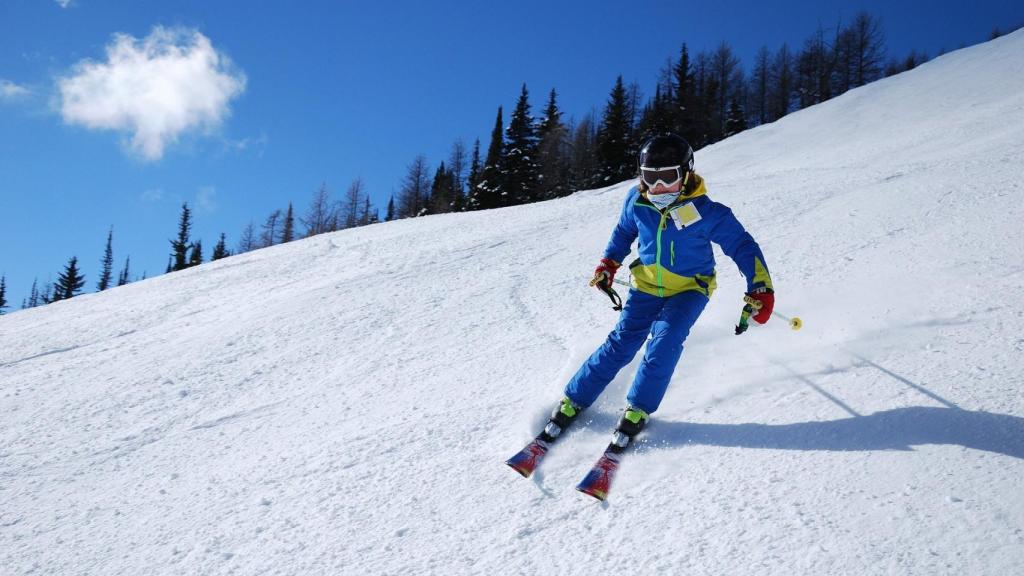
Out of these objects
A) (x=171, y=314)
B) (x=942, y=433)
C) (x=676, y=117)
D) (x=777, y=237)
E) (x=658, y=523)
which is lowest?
(x=658, y=523)

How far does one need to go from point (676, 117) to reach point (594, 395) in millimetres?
44429

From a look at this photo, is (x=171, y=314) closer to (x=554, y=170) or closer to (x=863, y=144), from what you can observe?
(x=863, y=144)

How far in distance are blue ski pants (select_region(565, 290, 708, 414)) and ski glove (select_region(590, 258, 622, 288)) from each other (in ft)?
1.01

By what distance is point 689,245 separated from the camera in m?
3.21

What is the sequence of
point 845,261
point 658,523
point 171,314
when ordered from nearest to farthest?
point 658,523 < point 845,261 < point 171,314

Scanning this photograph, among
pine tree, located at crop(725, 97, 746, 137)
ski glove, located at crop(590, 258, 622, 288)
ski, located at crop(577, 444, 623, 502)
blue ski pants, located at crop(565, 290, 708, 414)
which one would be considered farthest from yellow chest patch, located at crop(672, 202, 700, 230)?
pine tree, located at crop(725, 97, 746, 137)

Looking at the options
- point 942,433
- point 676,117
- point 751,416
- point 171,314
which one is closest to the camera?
point 942,433

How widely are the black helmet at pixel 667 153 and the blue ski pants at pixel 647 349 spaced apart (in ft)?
2.49

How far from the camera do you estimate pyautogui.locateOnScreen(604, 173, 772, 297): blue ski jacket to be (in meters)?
3.13

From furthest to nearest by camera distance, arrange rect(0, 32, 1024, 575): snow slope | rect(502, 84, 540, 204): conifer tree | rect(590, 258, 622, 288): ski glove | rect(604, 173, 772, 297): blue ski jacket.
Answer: rect(502, 84, 540, 204): conifer tree → rect(590, 258, 622, 288): ski glove → rect(604, 173, 772, 297): blue ski jacket → rect(0, 32, 1024, 575): snow slope

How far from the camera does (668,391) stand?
335 centimetres

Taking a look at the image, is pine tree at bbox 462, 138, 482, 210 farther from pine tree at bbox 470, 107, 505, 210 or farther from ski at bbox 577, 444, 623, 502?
ski at bbox 577, 444, 623, 502

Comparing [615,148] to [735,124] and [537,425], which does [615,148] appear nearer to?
[735,124]

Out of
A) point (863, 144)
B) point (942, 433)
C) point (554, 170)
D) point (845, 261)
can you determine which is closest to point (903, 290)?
point (845, 261)
